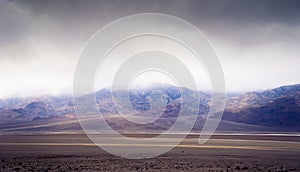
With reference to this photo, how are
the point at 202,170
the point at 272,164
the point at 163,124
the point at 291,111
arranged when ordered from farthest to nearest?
the point at 291,111, the point at 163,124, the point at 272,164, the point at 202,170

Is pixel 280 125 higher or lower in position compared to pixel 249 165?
higher

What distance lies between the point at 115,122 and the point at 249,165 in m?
145

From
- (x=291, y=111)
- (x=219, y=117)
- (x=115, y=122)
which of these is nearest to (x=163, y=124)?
(x=115, y=122)

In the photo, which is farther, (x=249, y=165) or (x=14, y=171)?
(x=249, y=165)

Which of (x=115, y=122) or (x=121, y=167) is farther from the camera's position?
(x=115, y=122)

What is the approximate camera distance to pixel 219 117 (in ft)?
650

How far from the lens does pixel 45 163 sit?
3406 centimetres

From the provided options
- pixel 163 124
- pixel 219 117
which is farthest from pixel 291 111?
pixel 163 124

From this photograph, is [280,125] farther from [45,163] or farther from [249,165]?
[45,163]

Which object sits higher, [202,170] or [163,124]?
[163,124]

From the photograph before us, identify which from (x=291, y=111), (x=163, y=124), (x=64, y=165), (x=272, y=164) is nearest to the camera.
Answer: (x=64, y=165)

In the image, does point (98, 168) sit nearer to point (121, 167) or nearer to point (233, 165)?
point (121, 167)

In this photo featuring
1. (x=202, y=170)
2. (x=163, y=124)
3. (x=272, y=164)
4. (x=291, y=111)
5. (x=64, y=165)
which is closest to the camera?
(x=202, y=170)

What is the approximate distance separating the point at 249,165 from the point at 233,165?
193 cm
